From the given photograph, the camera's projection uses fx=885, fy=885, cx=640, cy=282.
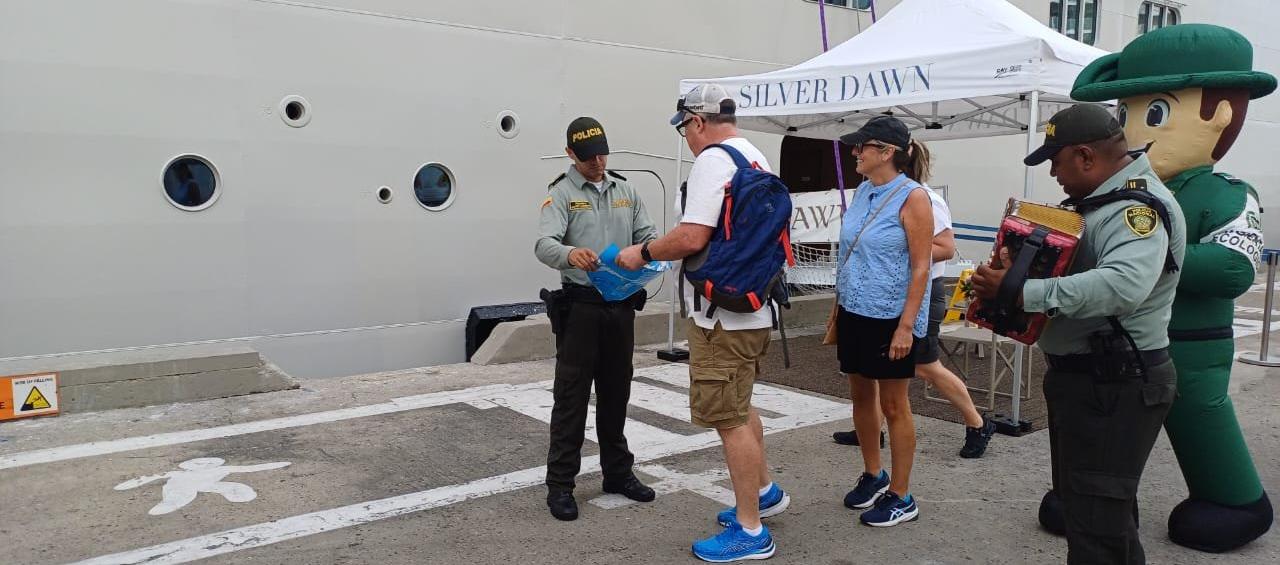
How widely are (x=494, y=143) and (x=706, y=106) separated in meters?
5.06

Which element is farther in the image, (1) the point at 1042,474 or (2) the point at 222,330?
(2) the point at 222,330

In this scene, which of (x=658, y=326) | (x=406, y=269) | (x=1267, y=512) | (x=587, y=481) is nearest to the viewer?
(x=1267, y=512)

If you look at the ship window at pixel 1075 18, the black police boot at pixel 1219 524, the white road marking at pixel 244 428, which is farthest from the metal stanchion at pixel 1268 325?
the white road marking at pixel 244 428

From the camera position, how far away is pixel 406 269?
7844mm

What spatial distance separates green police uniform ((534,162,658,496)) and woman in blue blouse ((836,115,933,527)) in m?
1.02

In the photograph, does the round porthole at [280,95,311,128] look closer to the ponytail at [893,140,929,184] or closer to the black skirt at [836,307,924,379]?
the ponytail at [893,140,929,184]

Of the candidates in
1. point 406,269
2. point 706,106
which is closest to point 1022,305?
point 706,106

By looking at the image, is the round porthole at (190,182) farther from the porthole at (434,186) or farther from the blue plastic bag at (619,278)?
the blue plastic bag at (619,278)

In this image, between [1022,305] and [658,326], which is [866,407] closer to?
[1022,305]

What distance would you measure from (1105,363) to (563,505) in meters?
2.37

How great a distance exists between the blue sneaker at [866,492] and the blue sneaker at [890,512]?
15 cm

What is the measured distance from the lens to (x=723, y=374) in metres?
3.45

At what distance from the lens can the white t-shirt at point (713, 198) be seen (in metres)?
3.36

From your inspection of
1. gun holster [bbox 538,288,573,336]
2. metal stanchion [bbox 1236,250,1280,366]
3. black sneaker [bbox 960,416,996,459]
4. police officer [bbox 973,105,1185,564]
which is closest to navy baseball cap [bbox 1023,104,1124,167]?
police officer [bbox 973,105,1185,564]
